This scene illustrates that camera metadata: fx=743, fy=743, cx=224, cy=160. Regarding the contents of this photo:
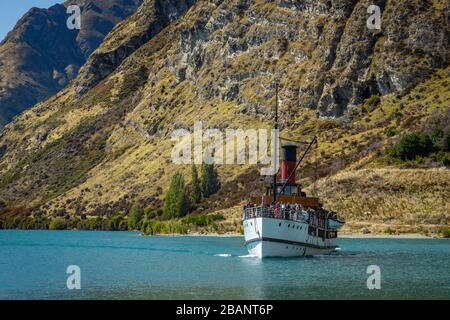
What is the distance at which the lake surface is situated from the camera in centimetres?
5641

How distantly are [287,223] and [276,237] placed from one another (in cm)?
201

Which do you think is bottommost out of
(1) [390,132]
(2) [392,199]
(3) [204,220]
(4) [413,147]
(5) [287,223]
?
(3) [204,220]

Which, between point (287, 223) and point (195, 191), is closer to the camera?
point (287, 223)

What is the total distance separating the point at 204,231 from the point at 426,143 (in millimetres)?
51631

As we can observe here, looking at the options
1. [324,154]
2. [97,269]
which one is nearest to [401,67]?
[324,154]

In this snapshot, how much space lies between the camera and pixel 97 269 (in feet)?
257

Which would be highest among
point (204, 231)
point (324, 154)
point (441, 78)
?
point (441, 78)

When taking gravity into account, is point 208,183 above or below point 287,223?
above

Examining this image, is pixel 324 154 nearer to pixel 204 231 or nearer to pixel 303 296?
pixel 204 231

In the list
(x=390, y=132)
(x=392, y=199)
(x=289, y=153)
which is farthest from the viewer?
(x=390, y=132)

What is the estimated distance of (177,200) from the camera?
192 metres

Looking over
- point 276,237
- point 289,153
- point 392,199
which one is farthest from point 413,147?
point 276,237

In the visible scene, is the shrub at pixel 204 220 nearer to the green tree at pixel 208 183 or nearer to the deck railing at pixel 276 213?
the green tree at pixel 208 183

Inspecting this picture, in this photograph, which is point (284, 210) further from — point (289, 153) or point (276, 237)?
point (289, 153)
